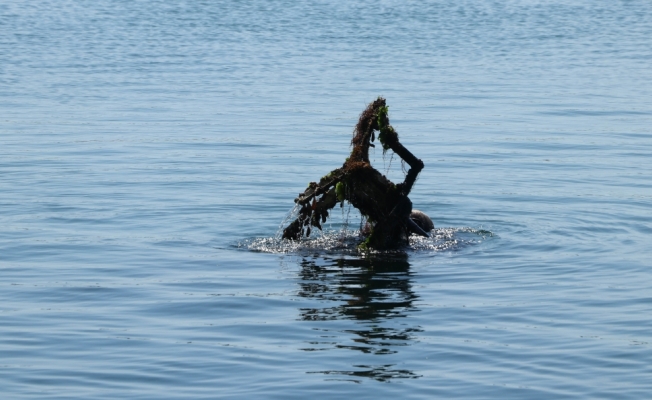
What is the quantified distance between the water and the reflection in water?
0.04 meters

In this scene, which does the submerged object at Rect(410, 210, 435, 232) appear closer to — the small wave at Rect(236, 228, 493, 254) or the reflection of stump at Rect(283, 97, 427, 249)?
the small wave at Rect(236, 228, 493, 254)

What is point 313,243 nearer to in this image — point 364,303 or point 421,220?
point 421,220

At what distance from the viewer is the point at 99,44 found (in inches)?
1511

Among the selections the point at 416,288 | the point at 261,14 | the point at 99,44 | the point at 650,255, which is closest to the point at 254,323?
the point at 416,288

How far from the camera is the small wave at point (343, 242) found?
14.1 meters

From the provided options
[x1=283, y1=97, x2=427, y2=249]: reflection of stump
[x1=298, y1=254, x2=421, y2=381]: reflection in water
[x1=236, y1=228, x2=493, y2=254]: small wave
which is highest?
[x1=283, y1=97, x2=427, y2=249]: reflection of stump

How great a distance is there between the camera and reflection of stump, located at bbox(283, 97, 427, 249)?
1320 centimetres

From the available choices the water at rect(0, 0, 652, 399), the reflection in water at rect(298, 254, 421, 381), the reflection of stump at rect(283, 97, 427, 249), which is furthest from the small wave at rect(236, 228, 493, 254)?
the reflection in water at rect(298, 254, 421, 381)

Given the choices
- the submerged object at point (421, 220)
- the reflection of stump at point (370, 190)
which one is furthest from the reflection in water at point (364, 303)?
the submerged object at point (421, 220)

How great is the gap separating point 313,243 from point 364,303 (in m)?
3.10

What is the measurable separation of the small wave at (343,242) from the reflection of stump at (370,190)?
369 millimetres

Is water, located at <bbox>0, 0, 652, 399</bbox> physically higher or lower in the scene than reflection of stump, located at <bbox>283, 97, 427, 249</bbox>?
lower

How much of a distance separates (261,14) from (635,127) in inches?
991

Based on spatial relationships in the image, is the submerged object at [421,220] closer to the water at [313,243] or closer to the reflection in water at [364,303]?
the water at [313,243]
